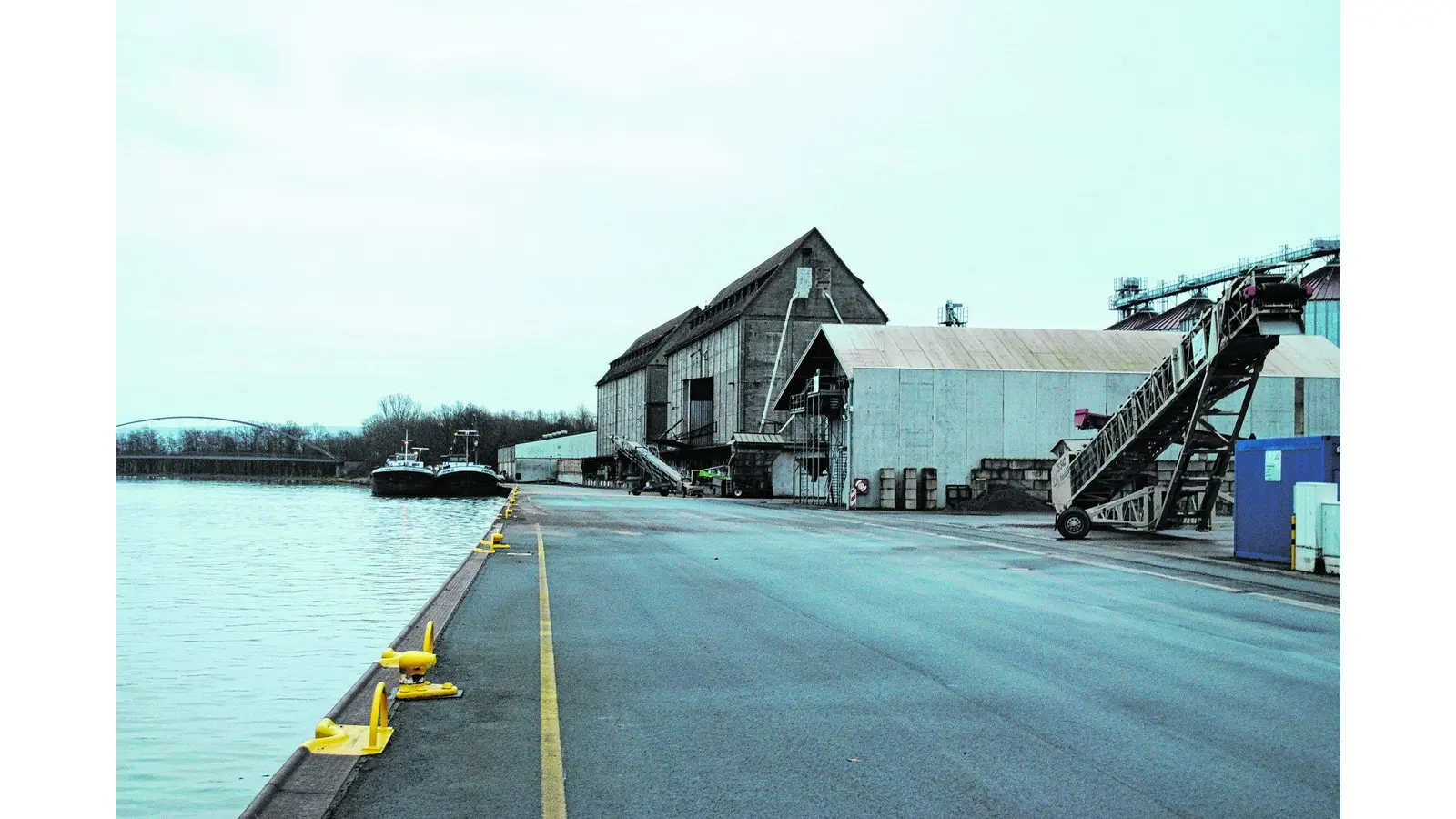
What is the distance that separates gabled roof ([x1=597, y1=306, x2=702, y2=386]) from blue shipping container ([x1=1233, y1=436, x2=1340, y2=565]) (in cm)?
8692

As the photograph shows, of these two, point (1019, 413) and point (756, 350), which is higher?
point (756, 350)

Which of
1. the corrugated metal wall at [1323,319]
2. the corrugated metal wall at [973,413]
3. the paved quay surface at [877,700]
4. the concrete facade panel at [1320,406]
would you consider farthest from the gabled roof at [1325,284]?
the paved quay surface at [877,700]

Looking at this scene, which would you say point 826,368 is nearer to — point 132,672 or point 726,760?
point 132,672

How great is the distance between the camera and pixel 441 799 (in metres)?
5.89

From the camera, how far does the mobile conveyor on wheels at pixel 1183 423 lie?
22.0 meters

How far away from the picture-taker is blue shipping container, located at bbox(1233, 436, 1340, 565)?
20.0 m

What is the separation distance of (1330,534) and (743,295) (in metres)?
71.0

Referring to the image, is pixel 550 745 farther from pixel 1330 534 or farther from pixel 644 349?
pixel 644 349

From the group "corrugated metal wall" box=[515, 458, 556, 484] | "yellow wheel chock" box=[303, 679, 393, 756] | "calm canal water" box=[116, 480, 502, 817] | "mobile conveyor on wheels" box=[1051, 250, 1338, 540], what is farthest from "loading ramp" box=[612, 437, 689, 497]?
"yellow wheel chock" box=[303, 679, 393, 756]

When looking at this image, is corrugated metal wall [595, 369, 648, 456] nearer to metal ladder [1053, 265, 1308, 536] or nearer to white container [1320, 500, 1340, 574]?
metal ladder [1053, 265, 1308, 536]

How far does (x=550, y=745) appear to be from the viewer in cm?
694

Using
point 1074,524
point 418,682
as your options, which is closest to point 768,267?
point 1074,524

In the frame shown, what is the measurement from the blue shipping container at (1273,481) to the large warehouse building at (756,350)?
42409 mm

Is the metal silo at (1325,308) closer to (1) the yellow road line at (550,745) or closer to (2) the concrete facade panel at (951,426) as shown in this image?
(2) the concrete facade panel at (951,426)
